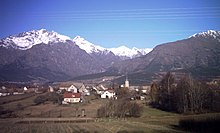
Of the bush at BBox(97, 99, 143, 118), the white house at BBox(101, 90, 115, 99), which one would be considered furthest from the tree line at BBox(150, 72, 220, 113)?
the white house at BBox(101, 90, 115, 99)

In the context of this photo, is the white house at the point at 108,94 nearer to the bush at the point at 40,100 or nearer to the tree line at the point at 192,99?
the bush at the point at 40,100

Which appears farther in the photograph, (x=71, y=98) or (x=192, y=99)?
(x=71, y=98)

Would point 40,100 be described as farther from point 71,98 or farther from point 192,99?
point 192,99

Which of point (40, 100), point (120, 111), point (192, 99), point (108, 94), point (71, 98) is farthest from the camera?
point (108, 94)

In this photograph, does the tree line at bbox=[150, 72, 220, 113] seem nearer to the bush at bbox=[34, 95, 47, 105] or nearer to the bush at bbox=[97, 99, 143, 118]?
the bush at bbox=[97, 99, 143, 118]

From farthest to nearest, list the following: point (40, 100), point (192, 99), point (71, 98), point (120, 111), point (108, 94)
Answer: point (108, 94) < point (71, 98) < point (40, 100) < point (192, 99) < point (120, 111)

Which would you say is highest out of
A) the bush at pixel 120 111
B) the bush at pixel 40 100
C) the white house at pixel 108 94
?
the white house at pixel 108 94

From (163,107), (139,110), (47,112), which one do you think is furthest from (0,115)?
(163,107)

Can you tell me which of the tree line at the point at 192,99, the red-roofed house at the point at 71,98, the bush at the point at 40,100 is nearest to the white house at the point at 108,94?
the red-roofed house at the point at 71,98

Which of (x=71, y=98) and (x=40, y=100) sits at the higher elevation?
(x=71, y=98)

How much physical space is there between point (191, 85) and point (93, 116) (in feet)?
80.2

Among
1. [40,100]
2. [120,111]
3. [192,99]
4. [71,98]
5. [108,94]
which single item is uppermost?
[108,94]

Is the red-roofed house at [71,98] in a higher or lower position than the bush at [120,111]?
higher

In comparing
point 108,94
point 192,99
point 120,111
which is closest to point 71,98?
point 108,94
